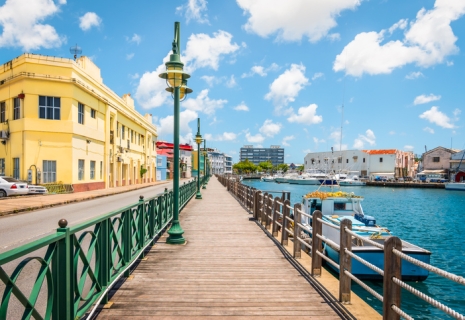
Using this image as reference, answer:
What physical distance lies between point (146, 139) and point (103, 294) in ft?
161

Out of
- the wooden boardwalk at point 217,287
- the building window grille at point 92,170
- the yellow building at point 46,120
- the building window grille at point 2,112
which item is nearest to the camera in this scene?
the wooden boardwalk at point 217,287

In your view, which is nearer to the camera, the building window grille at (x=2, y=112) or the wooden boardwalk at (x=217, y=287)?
the wooden boardwalk at (x=217, y=287)

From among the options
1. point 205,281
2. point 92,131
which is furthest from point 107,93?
point 205,281

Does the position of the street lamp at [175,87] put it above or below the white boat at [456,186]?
above

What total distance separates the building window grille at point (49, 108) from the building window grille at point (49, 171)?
3.32m

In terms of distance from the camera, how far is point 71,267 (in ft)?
11.7

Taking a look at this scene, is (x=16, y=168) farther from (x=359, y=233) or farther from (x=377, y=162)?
(x=377, y=162)

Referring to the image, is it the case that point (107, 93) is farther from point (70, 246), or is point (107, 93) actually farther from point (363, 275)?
point (70, 246)

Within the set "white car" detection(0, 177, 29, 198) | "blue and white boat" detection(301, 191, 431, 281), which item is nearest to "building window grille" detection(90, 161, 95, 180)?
"white car" detection(0, 177, 29, 198)

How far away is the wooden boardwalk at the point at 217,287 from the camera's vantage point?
468cm

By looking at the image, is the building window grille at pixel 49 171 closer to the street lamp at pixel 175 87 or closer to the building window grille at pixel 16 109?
the building window grille at pixel 16 109

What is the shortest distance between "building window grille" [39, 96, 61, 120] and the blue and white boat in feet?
64.6

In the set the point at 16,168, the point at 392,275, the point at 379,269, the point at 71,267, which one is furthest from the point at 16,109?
the point at 392,275

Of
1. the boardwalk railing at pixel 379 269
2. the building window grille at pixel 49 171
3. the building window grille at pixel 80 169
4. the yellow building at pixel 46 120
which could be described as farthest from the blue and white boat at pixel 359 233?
the building window grille at pixel 80 169
